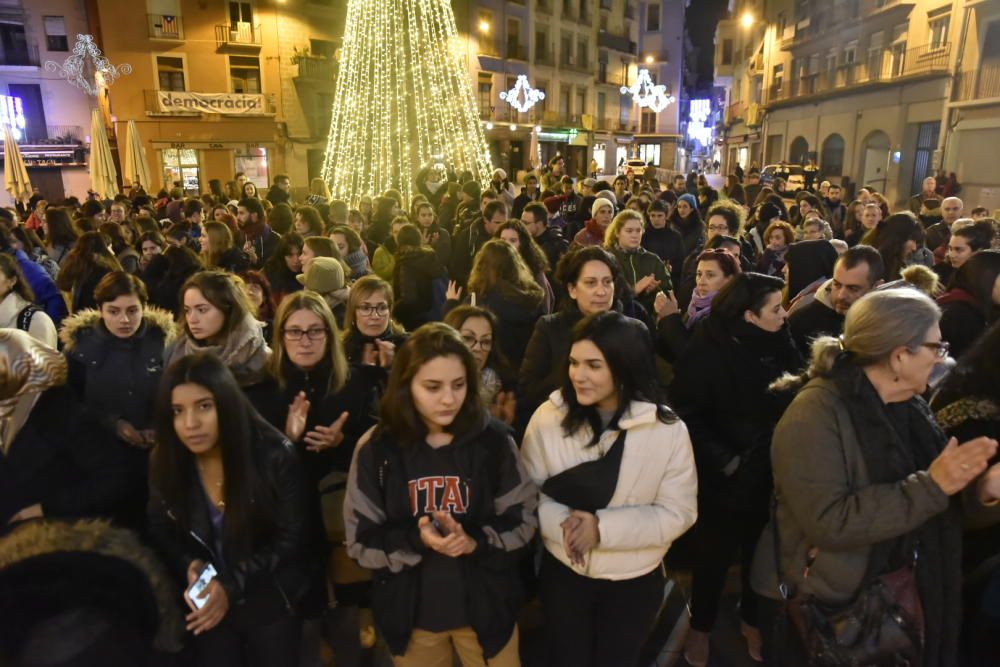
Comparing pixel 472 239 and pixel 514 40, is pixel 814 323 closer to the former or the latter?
pixel 472 239

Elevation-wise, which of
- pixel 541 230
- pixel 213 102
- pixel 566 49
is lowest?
pixel 541 230

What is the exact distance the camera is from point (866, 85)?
21406 mm

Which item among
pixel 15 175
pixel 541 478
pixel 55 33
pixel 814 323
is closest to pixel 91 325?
pixel 541 478

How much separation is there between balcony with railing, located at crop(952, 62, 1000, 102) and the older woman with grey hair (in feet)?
63.8

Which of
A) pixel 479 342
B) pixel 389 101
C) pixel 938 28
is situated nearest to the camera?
pixel 479 342

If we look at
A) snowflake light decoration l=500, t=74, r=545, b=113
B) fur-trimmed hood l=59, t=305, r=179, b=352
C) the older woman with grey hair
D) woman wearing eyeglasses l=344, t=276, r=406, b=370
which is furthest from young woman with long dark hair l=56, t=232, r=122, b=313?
snowflake light decoration l=500, t=74, r=545, b=113

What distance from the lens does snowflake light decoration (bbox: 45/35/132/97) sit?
21.7 metres

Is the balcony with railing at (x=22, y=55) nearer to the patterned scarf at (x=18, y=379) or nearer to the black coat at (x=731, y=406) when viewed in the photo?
the patterned scarf at (x=18, y=379)

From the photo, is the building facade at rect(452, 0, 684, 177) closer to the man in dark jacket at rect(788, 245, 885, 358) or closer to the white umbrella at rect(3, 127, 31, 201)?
the white umbrella at rect(3, 127, 31, 201)

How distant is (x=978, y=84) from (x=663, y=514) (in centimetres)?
2088

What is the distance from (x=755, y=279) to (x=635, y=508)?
1268 millimetres

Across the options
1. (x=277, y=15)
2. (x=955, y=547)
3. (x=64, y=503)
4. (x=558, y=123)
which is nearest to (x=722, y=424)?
(x=955, y=547)

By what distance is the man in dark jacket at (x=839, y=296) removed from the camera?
11.6ft

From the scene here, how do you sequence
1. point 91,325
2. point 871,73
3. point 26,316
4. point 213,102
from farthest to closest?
point 213,102 → point 871,73 → point 26,316 → point 91,325
